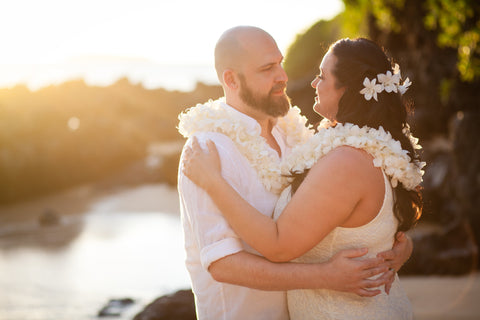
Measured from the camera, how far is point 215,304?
2619 mm

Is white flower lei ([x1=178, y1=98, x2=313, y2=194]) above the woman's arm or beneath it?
above

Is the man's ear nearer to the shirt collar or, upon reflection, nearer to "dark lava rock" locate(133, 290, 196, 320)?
the shirt collar

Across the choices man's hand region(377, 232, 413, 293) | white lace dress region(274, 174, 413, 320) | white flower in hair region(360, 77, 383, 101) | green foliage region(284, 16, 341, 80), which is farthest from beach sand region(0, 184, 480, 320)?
green foliage region(284, 16, 341, 80)

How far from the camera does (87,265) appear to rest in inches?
399

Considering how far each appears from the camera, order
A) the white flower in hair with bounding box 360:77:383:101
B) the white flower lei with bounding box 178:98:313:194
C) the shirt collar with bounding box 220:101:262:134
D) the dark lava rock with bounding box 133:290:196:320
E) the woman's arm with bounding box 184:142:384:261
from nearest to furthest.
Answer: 1. the woman's arm with bounding box 184:142:384:261
2. the white flower in hair with bounding box 360:77:383:101
3. the white flower lei with bounding box 178:98:313:194
4. the shirt collar with bounding box 220:101:262:134
5. the dark lava rock with bounding box 133:290:196:320

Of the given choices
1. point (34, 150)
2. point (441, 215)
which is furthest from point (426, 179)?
point (34, 150)

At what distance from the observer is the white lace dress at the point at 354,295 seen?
7.55 ft

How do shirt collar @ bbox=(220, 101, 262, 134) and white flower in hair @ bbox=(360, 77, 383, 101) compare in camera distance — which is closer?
white flower in hair @ bbox=(360, 77, 383, 101)

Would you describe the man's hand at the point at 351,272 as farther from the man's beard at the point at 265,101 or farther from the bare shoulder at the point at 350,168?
the man's beard at the point at 265,101

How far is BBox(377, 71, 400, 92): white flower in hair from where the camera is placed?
7.52ft

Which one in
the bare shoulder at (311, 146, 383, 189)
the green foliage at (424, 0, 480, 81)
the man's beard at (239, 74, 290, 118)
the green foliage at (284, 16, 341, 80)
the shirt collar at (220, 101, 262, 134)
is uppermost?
the green foliage at (284, 16, 341, 80)

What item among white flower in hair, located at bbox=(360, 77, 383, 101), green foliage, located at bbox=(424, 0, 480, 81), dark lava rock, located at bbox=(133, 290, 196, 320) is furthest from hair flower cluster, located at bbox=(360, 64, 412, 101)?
green foliage, located at bbox=(424, 0, 480, 81)

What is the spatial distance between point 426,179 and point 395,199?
31.3 ft

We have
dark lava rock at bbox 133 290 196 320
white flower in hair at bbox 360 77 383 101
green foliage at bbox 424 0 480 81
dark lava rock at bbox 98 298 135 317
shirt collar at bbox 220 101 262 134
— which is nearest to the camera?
white flower in hair at bbox 360 77 383 101
